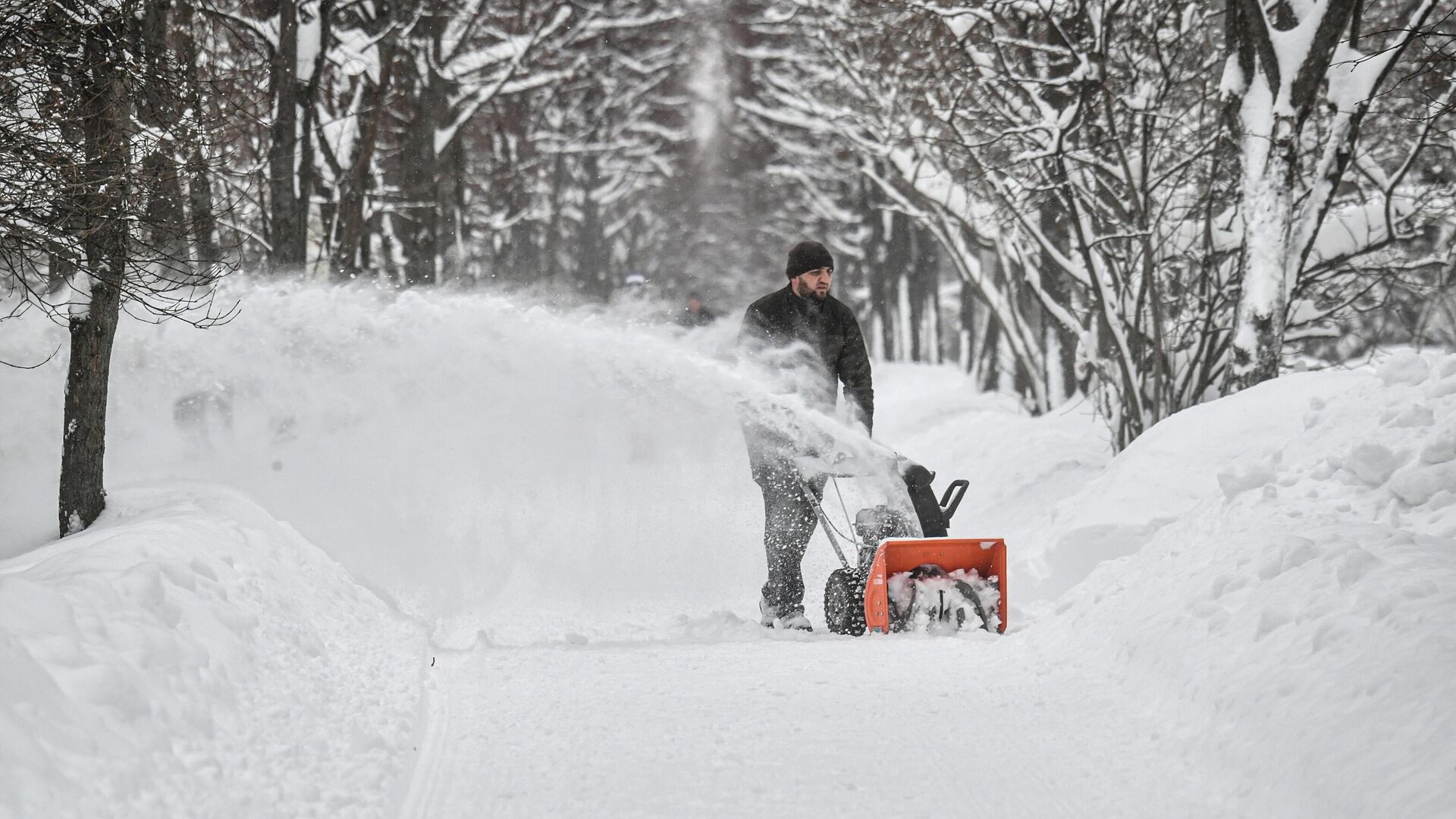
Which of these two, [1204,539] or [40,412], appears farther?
[40,412]

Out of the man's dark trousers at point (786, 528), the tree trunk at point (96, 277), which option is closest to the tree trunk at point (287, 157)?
the tree trunk at point (96, 277)

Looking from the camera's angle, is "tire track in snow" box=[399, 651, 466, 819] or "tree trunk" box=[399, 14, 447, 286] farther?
"tree trunk" box=[399, 14, 447, 286]

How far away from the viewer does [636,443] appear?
8.66 meters

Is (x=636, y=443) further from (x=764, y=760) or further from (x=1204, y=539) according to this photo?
(x=764, y=760)

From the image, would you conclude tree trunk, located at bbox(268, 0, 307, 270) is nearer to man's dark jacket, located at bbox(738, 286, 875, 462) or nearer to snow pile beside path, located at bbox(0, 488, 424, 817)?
man's dark jacket, located at bbox(738, 286, 875, 462)

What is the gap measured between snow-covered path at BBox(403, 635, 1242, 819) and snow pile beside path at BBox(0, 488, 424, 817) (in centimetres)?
28

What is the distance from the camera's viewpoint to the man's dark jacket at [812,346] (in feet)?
23.6

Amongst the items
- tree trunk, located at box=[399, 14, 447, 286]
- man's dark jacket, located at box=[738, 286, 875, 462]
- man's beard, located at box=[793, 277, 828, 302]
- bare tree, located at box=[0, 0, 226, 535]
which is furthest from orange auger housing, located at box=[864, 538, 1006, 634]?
tree trunk, located at box=[399, 14, 447, 286]

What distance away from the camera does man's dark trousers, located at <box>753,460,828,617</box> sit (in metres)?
6.94

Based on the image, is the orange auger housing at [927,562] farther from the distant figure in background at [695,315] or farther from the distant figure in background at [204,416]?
the distant figure in background at [695,315]

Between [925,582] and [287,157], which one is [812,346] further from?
[287,157]

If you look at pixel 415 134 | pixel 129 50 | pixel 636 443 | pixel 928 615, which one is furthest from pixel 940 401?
pixel 129 50

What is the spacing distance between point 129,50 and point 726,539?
→ 4443 mm

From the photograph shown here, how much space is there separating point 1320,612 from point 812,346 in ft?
12.2
